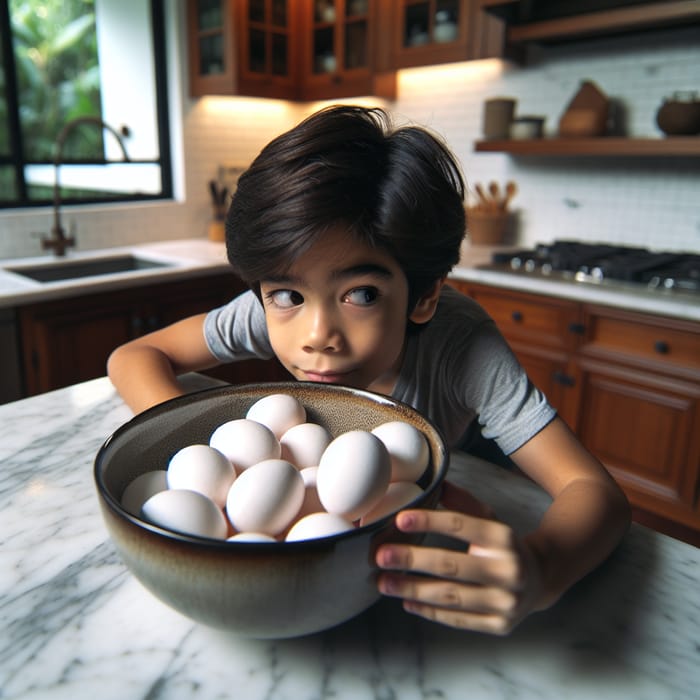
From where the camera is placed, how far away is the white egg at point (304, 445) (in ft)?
2.11

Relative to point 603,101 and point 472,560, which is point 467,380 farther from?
point 603,101

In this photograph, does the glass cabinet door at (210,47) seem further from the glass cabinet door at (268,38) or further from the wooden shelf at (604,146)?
the wooden shelf at (604,146)

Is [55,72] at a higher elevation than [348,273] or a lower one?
higher

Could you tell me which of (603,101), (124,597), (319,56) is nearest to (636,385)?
(603,101)

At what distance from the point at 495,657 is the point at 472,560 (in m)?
0.09

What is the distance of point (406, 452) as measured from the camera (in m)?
0.57

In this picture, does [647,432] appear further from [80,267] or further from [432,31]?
[80,267]

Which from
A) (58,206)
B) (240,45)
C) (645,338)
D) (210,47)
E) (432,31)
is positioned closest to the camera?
(645,338)

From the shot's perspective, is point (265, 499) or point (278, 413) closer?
point (265, 499)

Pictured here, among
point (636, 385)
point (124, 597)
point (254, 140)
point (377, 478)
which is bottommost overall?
point (636, 385)

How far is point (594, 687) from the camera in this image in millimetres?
466

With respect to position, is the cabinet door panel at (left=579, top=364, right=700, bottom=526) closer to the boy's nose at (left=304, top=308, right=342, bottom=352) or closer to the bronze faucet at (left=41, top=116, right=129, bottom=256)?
the boy's nose at (left=304, top=308, right=342, bottom=352)

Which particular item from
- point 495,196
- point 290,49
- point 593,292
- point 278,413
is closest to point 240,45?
point 290,49

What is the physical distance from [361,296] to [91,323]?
1781 mm
